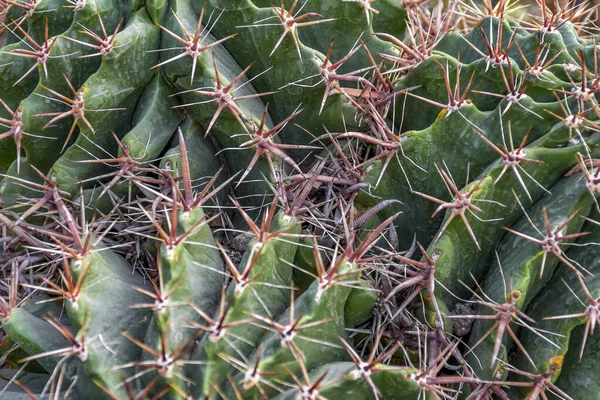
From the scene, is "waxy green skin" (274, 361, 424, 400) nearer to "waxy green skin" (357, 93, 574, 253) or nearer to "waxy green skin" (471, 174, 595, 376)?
"waxy green skin" (471, 174, 595, 376)

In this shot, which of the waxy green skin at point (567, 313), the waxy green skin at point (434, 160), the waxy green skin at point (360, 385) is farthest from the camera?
the waxy green skin at point (434, 160)

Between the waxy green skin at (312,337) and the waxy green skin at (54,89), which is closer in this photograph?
the waxy green skin at (312,337)

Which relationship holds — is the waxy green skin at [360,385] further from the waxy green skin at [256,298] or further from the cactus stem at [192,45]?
the cactus stem at [192,45]

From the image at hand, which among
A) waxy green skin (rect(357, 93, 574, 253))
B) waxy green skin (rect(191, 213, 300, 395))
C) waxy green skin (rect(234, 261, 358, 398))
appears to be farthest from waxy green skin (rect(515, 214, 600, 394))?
waxy green skin (rect(191, 213, 300, 395))

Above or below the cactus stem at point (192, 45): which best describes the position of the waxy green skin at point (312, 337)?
below

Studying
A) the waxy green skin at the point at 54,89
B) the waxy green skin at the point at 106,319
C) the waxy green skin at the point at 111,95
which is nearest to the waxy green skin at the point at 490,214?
the waxy green skin at the point at 106,319

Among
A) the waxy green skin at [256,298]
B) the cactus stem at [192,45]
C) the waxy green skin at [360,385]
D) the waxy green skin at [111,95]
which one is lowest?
the waxy green skin at [360,385]

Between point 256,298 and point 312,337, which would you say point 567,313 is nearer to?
point 312,337

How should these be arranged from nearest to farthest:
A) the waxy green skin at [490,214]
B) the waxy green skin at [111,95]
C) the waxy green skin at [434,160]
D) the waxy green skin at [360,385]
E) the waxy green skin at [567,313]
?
the waxy green skin at [360,385] < the waxy green skin at [567,313] < the waxy green skin at [490,214] < the waxy green skin at [434,160] < the waxy green skin at [111,95]

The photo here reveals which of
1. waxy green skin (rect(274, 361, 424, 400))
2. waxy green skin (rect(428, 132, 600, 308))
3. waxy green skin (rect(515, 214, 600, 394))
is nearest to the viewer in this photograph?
waxy green skin (rect(274, 361, 424, 400))

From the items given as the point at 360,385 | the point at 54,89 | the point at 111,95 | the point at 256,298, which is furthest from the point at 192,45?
the point at 360,385
